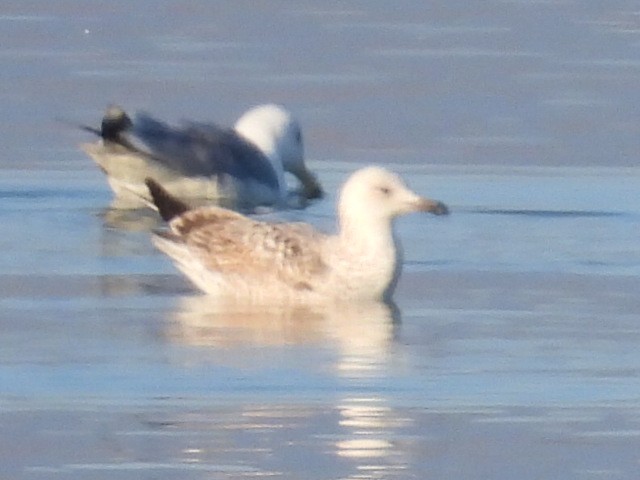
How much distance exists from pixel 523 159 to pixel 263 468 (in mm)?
7808

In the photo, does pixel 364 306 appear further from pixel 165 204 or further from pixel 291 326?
pixel 165 204

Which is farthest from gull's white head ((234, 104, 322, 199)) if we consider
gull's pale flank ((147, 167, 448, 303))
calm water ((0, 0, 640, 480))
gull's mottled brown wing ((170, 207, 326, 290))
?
gull's pale flank ((147, 167, 448, 303))

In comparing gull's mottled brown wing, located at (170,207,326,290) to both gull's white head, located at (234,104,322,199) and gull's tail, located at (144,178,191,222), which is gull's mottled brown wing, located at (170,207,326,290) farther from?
gull's white head, located at (234,104,322,199)

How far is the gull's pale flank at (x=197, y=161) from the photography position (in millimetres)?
14898

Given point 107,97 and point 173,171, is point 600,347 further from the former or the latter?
point 107,97

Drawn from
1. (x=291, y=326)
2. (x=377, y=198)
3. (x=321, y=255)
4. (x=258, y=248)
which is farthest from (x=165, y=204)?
(x=291, y=326)

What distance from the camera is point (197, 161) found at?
15.3 meters

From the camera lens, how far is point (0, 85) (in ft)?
58.0

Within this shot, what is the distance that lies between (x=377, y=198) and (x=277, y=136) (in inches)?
178

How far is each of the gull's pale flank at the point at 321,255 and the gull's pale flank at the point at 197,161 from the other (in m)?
3.23

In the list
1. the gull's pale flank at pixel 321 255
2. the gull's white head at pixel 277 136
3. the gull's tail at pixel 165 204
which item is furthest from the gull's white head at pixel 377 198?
the gull's white head at pixel 277 136

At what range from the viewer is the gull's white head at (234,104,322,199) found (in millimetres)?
15711

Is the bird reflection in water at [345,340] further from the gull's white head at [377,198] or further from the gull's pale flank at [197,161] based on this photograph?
the gull's pale flank at [197,161]

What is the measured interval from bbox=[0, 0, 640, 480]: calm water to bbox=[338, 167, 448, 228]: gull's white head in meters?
0.38
